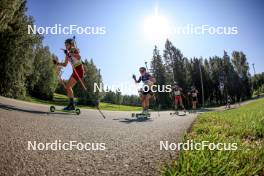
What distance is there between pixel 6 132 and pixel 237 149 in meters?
3.83

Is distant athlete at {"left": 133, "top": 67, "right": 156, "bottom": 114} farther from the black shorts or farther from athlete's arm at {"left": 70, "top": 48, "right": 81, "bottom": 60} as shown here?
athlete's arm at {"left": 70, "top": 48, "right": 81, "bottom": 60}

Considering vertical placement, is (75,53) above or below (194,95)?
above

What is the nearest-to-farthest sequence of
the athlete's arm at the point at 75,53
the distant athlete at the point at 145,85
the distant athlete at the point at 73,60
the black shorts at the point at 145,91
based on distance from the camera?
the distant athlete at the point at 73,60, the athlete's arm at the point at 75,53, the distant athlete at the point at 145,85, the black shorts at the point at 145,91

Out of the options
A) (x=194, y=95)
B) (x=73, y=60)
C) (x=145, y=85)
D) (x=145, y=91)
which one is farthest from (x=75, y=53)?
(x=194, y=95)

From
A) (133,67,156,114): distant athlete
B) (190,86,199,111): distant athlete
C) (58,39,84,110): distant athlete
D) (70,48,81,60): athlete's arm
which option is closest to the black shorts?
(133,67,156,114): distant athlete

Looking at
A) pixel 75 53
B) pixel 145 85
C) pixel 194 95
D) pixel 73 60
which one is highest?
pixel 75 53

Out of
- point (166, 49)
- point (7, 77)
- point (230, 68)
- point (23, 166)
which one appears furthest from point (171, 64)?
point (23, 166)

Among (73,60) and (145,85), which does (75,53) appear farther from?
(145,85)

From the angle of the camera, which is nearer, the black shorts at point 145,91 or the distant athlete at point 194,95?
the black shorts at point 145,91

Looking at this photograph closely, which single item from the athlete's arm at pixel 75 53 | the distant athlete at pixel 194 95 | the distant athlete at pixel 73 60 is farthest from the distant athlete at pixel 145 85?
the distant athlete at pixel 194 95

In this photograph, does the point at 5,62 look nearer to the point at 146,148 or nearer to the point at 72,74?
the point at 72,74

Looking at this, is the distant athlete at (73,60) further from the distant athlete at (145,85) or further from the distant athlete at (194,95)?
the distant athlete at (194,95)

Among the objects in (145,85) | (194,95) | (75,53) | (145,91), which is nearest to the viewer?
(75,53)

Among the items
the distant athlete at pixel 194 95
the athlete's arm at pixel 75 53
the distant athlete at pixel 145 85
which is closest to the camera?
the athlete's arm at pixel 75 53
